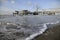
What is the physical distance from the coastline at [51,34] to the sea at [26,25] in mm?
43

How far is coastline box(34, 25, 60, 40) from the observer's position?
1589mm

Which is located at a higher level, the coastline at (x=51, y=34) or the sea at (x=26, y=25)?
the sea at (x=26, y=25)

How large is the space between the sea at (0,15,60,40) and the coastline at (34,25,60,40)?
43mm

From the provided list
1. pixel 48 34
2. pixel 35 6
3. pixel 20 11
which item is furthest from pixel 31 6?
pixel 48 34

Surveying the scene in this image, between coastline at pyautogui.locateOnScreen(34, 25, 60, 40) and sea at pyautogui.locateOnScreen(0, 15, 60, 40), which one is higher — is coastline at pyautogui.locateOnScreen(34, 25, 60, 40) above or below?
below

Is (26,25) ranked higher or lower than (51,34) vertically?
higher

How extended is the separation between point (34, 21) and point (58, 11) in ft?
1.38

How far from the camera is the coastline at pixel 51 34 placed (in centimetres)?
159

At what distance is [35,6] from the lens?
5.42 feet

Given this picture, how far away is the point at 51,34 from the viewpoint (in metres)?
1.63

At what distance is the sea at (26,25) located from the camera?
1575mm

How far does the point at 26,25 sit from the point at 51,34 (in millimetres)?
406

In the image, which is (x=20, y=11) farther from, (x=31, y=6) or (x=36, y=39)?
(x=36, y=39)

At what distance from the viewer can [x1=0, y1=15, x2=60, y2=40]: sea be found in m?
1.58
